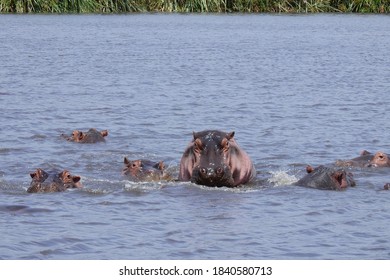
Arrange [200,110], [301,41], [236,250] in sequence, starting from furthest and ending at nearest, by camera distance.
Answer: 1. [301,41]
2. [200,110]
3. [236,250]

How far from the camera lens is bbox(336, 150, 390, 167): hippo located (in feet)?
50.0

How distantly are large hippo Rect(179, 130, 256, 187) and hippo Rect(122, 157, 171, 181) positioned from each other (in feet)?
1.77

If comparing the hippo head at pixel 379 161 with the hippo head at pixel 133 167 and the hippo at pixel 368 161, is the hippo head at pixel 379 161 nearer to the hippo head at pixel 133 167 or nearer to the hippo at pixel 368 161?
the hippo at pixel 368 161

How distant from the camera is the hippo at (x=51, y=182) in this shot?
13.3 meters

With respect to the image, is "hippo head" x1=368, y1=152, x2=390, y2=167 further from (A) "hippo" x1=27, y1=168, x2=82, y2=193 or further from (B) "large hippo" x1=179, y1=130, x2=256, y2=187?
(A) "hippo" x1=27, y1=168, x2=82, y2=193

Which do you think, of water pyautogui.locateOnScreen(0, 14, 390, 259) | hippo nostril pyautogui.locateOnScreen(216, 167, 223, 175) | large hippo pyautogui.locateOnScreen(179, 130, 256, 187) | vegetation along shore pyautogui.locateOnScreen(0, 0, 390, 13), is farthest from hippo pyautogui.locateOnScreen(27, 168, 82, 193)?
vegetation along shore pyautogui.locateOnScreen(0, 0, 390, 13)

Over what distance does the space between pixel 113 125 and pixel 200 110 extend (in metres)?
3.04

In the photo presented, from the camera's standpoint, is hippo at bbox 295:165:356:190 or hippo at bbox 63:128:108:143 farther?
hippo at bbox 63:128:108:143

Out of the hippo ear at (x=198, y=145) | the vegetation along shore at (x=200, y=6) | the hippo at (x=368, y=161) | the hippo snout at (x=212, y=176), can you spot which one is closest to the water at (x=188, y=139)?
the hippo snout at (x=212, y=176)

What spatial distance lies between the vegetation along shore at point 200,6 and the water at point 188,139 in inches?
602
